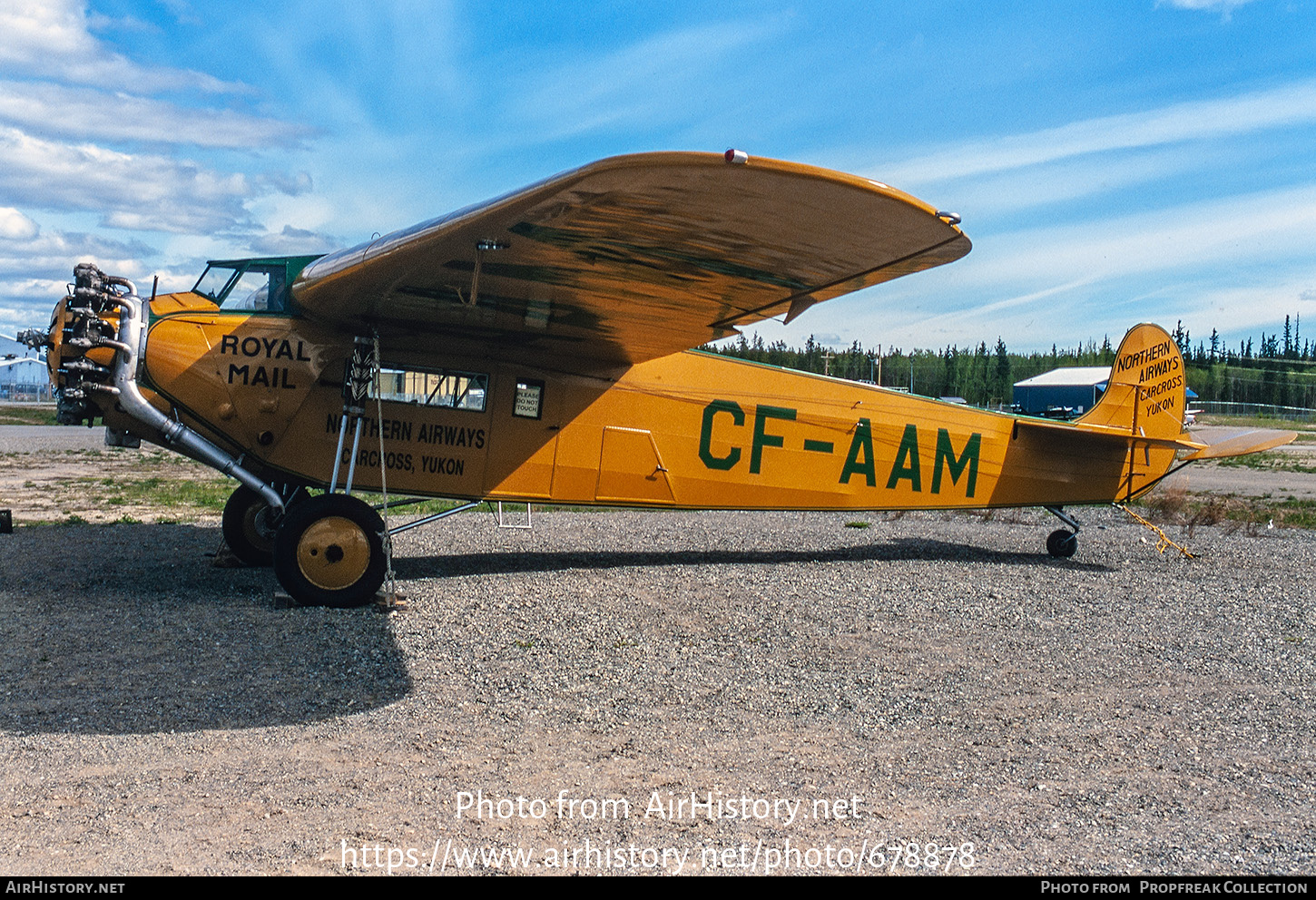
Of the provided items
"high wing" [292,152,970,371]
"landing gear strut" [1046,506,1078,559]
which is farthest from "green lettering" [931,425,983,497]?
"high wing" [292,152,970,371]

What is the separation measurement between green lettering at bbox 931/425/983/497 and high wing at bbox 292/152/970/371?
163 inches

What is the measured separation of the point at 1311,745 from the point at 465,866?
466 centimetres

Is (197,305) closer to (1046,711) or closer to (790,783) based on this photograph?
(790,783)

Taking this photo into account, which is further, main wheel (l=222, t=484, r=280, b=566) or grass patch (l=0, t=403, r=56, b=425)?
grass patch (l=0, t=403, r=56, b=425)

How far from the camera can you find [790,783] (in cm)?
429

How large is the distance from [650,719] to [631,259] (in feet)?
9.93

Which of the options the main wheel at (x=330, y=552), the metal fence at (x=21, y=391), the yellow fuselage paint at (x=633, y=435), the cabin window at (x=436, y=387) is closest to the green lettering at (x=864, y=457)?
the yellow fuselage paint at (x=633, y=435)

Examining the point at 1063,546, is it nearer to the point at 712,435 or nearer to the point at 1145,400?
the point at 1145,400

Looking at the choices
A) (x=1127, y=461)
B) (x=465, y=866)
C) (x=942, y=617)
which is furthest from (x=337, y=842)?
(x=1127, y=461)

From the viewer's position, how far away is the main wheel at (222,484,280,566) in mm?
9227

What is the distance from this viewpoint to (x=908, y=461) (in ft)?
36.4

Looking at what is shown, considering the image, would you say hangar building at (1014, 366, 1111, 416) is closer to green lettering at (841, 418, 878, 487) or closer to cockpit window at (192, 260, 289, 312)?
green lettering at (841, 418, 878, 487)

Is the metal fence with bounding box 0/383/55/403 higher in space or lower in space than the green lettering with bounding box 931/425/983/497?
lower

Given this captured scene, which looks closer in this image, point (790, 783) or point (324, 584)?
point (790, 783)
